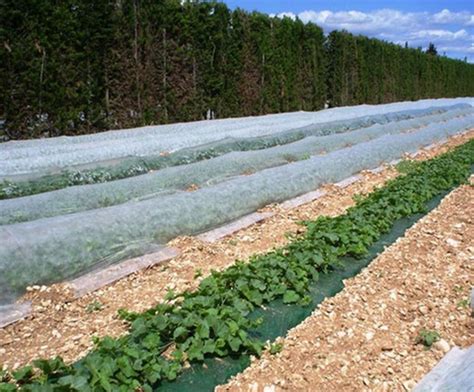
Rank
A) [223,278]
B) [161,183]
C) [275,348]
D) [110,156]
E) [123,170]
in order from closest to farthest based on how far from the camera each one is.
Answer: [275,348]
[223,278]
[161,183]
[123,170]
[110,156]

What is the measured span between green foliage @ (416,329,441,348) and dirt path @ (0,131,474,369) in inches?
60.3

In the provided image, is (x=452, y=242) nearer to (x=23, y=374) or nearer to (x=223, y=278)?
(x=223, y=278)

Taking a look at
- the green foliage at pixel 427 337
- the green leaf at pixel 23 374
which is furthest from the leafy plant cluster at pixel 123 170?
the green foliage at pixel 427 337

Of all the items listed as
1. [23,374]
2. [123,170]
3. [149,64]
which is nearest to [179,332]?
[23,374]

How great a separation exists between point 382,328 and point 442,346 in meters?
0.35

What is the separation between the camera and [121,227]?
3.74 meters

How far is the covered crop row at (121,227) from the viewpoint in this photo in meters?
3.12

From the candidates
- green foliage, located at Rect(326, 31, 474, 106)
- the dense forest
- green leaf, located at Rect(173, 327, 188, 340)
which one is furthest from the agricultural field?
green foliage, located at Rect(326, 31, 474, 106)

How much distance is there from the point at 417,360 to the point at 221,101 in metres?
10.9

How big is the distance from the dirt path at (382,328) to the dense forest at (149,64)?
6658mm

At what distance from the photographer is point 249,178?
5.50 metres

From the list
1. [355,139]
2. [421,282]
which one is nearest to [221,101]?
[355,139]

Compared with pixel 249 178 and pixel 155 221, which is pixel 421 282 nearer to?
pixel 155 221

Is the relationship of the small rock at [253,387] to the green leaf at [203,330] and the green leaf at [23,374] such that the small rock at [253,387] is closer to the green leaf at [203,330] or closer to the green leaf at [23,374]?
the green leaf at [203,330]
